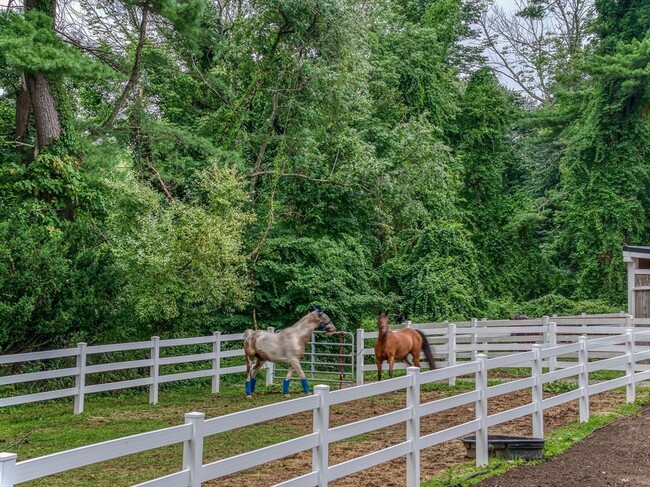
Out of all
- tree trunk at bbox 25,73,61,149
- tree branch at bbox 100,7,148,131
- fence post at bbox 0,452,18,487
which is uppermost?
tree branch at bbox 100,7,148,131

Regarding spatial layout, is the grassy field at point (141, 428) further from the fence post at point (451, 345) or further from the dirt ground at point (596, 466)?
the fence post at point (451, 345)

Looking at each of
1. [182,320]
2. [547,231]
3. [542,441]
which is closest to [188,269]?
[182,320]

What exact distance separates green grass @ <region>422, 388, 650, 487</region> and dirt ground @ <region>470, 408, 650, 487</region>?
9 cm

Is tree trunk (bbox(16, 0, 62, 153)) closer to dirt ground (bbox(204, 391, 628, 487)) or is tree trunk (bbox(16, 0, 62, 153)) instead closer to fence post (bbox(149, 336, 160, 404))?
fence post (bbox(149, 336, 160, 404))

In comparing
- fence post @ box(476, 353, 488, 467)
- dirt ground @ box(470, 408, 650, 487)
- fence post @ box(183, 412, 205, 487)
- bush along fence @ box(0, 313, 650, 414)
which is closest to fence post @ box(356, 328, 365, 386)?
bush along fence @ box(0, 313, 650, 414)

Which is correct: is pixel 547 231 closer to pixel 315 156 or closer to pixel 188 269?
pixel 315 156

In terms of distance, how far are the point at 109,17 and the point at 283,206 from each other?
729 cm

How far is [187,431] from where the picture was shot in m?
4.48

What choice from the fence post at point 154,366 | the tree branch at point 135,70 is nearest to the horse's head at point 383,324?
the fence post at point 154,366

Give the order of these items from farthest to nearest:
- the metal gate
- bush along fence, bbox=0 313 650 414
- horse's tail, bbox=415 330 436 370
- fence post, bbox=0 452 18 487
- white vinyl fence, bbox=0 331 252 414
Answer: the metal gate
horse's tail, bbox=415 330 436 370
bush along fence, bbox=0 313 650 414
white vinyl fence, bbox=0 331 252 414
fence post, bbox=0 452 18 487

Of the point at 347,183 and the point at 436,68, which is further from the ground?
the point at 436,68

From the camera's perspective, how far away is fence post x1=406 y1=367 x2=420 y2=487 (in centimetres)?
651

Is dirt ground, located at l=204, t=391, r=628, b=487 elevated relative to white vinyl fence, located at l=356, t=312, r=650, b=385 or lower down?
lower down

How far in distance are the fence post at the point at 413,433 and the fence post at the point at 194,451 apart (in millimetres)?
2569
